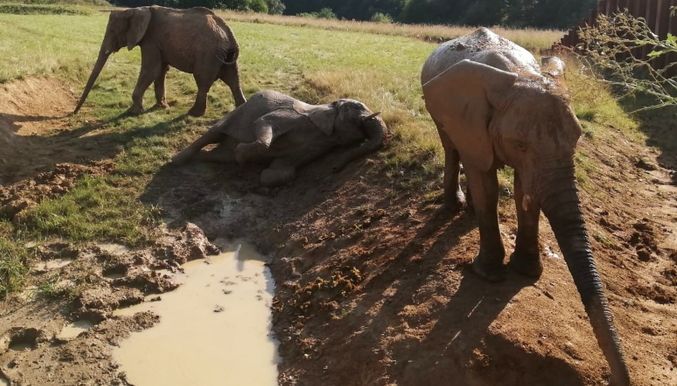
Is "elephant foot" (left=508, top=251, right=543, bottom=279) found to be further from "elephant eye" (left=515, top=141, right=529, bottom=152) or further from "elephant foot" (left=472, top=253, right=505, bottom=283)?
"elephant eye" (left=515, top=141, right=529, bottom=152)

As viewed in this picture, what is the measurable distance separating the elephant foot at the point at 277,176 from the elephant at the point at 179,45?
133 inches

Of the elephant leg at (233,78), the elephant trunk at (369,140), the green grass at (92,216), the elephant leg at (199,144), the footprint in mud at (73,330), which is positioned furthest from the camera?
the elephant leg at (233,78)

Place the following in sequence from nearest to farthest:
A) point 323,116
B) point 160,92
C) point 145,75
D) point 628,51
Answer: point 628,51 → point 323,116 → point 145,75 → point 160,92

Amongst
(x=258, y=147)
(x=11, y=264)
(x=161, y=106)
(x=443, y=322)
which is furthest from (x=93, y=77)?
(x=443, y=322)

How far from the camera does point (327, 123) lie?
10.7 meters

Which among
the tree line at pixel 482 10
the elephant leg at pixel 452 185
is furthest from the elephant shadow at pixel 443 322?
the tree line at pixel 482 10

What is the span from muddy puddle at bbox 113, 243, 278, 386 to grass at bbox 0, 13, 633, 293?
4.27ft

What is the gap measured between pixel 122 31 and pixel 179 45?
4.49 ft

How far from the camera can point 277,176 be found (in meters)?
10.4

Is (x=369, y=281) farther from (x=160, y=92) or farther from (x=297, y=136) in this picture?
(x=160, y=92)

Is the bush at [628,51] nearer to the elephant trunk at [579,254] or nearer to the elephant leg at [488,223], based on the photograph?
the elephant trunk at [579,254]

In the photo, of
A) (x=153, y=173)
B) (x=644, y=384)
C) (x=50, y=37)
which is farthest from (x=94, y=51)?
(x=644, y=384)

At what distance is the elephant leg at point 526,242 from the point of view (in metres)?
6.32

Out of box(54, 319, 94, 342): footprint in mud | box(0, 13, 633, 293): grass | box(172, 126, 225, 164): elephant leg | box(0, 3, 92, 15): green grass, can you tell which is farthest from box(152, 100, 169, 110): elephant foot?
box(0, 3, 92, 15): green grass
